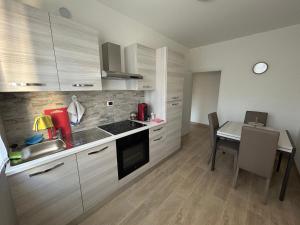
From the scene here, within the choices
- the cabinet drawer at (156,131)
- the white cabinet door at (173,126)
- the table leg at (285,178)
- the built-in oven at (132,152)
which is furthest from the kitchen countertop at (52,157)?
the table leg at (285,178)

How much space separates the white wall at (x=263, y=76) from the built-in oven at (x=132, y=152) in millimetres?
2536

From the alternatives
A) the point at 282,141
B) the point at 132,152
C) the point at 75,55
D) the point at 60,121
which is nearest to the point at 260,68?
the point at 282,141

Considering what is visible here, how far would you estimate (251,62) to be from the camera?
2.85 metres

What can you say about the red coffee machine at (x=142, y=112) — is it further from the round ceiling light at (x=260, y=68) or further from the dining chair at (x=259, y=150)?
the round ceiling light at (x=260, y=68)

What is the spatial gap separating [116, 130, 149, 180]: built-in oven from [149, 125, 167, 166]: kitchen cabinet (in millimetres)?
96

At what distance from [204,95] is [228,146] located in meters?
3.05

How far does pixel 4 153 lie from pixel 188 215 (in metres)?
1.87

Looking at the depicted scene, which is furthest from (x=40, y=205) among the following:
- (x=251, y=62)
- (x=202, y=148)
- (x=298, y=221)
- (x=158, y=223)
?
(x=251, y=62)

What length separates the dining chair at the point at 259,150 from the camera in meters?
1.47

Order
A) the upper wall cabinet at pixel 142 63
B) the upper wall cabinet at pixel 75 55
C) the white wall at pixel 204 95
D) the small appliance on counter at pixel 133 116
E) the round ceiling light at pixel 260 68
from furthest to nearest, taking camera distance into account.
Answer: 1. the white wall at pixel 204 95
2. the round ceiling light at pixel 260 68
3. the small appliance on counter at pixel 133 116
4. the upper wall cabinet at pixel 142 63
5. the upper wall cabinet at pixel 75 55

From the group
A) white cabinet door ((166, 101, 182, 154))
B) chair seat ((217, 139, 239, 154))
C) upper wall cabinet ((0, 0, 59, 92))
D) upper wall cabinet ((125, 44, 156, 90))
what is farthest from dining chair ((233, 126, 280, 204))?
upper wall cabinet ((0, 0, 59, 92))

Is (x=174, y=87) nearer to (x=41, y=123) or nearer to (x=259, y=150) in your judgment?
(x=259, y=150)

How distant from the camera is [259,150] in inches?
61.4

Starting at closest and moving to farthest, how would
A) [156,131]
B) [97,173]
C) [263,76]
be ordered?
[97,173] < [156,131] < [263,76]
